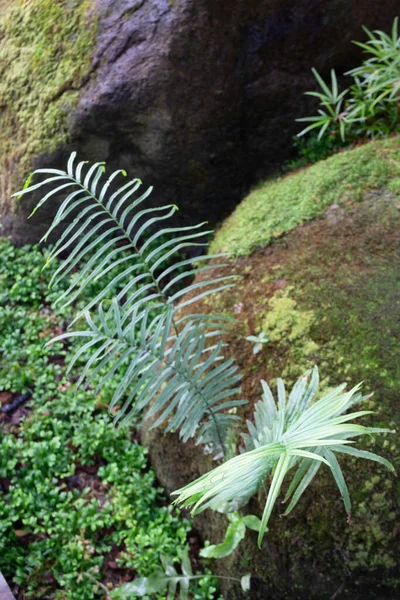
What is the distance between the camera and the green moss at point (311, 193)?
3.24 m

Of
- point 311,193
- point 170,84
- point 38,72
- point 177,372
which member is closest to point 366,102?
point 311,193

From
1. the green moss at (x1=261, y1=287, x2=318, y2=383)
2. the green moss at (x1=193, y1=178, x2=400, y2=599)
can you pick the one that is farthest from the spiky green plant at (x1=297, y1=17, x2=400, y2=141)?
the green moss at (x1=261, y1=287, x2=318, y2=383)

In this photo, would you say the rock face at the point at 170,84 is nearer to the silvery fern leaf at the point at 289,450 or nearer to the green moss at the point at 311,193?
the green moss at the point at 311,193

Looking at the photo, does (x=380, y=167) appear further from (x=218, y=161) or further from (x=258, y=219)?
(x=218, y=161)

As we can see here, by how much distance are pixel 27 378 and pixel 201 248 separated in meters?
1.61

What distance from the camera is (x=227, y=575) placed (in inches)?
99.9

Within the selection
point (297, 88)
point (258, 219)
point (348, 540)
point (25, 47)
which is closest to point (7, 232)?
point (25, 47)

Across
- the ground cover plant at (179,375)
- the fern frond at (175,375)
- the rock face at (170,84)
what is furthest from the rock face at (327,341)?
the rock face at (170,84)

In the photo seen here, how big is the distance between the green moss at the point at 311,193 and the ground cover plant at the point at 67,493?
3.98ft

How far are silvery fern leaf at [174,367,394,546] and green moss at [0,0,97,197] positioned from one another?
2.63 meters

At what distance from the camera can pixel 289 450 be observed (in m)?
1.38

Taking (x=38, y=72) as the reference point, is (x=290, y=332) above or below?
below

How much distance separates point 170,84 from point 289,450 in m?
2.95

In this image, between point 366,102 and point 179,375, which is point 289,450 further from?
point 366,102
